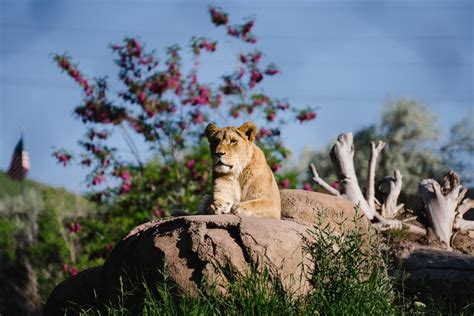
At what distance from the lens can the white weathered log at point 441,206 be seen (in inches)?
498

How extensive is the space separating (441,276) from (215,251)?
388 cm

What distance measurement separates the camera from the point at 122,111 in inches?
606

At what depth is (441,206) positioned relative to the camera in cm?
1277

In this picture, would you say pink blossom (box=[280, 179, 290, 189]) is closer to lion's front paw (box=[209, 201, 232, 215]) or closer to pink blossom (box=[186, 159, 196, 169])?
pink blossom (box=[186, 159, 196, 169])

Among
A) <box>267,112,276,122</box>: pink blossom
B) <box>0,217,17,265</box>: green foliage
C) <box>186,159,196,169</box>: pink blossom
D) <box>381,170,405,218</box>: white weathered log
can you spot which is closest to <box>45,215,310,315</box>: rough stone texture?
<box>381,170,405,218</box>: white weathered log

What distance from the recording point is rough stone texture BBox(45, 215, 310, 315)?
7.21 meters

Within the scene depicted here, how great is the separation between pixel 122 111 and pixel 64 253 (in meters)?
4.18

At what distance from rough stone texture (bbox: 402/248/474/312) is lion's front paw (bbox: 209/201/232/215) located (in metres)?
2.57

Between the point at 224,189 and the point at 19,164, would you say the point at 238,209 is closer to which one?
the point at 224,189

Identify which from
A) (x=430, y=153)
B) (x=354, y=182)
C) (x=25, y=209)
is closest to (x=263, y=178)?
(x=354, y=182)

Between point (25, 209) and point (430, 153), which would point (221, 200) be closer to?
point (25, 209)

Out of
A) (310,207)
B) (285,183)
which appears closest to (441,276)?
(310,207)

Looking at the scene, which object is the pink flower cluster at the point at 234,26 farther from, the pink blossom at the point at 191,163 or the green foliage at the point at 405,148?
the green foliage at the point at 405,148

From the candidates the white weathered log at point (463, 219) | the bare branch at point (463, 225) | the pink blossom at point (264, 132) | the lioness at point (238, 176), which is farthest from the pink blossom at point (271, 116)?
the lioness at point (238, 176)
